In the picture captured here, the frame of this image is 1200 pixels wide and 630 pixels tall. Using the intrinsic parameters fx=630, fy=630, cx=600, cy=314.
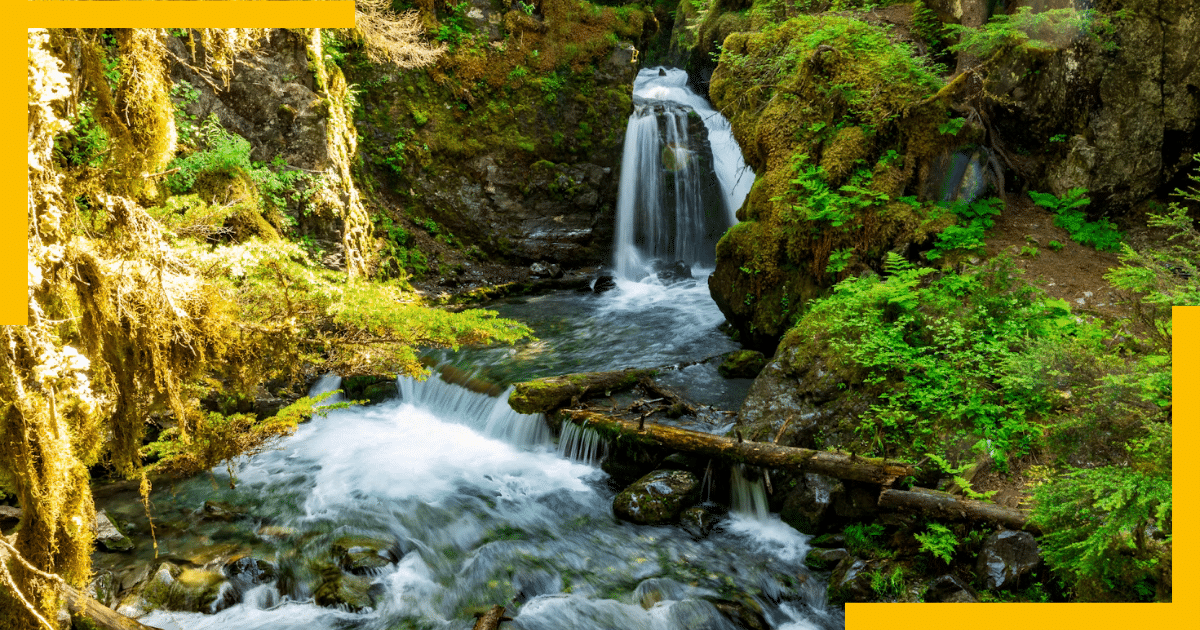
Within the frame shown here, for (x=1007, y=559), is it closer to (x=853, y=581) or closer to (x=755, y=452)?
(x=853, y=581)

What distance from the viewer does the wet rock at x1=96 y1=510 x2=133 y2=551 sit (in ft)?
18.9

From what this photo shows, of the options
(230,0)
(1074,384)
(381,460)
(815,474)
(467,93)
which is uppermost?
(467,93)

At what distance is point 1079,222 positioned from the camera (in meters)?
7.58

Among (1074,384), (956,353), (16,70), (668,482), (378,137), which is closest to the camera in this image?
(16,70)

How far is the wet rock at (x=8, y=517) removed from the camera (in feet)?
17.1

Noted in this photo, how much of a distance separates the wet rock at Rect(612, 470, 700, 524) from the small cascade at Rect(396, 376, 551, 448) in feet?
6.06

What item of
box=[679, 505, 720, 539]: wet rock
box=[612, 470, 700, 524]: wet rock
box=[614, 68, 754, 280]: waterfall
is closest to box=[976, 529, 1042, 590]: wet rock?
box=[679, 505, 720, 539]: wet rock

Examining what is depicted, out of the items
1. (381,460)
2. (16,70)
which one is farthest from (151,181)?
(381,460)

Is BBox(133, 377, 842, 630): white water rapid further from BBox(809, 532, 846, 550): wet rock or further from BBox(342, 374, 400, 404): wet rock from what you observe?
BBox(342, 374, 400, 404): wet rock

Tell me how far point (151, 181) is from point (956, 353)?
21.7ft

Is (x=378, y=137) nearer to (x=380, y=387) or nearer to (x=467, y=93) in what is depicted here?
(x=467, y=93)

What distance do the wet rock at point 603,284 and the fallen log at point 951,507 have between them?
10091 mm

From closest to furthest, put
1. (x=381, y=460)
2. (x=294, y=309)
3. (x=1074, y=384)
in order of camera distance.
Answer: (x=1074, y=384)
(x=294, y=309)
(x=381, y=460)

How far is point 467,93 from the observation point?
1544 cm
